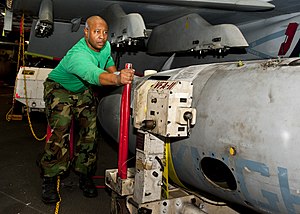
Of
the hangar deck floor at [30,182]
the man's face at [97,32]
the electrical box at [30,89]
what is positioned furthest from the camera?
the electrical box at [30,89]

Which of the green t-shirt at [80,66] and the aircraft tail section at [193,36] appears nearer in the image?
the green t-shirt at [80,66]

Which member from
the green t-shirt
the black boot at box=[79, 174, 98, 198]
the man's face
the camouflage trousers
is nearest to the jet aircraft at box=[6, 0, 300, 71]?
the green t-shirt

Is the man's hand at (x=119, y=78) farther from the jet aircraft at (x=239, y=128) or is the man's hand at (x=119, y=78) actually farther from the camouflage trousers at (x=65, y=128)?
the camouflage trousers at (x=65, y=128)

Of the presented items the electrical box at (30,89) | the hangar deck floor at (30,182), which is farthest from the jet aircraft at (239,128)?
the electrical box at (30,89)

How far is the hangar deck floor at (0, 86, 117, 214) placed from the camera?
2586 millimetres

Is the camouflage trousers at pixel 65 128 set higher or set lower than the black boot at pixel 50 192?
higher

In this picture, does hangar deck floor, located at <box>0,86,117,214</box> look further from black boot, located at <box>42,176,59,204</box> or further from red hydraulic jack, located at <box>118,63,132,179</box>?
red hydraulic jack, located at <box>118,63,132,179</box>

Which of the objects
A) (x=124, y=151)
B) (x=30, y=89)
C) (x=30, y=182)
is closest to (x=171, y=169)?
(x=124, y=151)

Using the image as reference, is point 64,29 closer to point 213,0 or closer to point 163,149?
point 213,0

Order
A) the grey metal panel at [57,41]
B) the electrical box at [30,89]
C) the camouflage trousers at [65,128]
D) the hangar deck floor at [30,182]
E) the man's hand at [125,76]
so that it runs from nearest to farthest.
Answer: the man's hand at [125,76]
the hangar deck floor at [30,182]
the camouflage trousers at [65,128]
the grey metal panel at [57,41]
the electrical box at [30,89]

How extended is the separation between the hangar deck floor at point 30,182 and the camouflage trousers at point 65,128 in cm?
25

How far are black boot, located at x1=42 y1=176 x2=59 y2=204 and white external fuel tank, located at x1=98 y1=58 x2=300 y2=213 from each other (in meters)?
1.22

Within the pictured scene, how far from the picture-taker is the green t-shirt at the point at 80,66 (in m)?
2.13

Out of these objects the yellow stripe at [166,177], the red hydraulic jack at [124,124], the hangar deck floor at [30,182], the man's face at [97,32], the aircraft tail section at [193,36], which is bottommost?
the hangar deck floor at [30,182]
